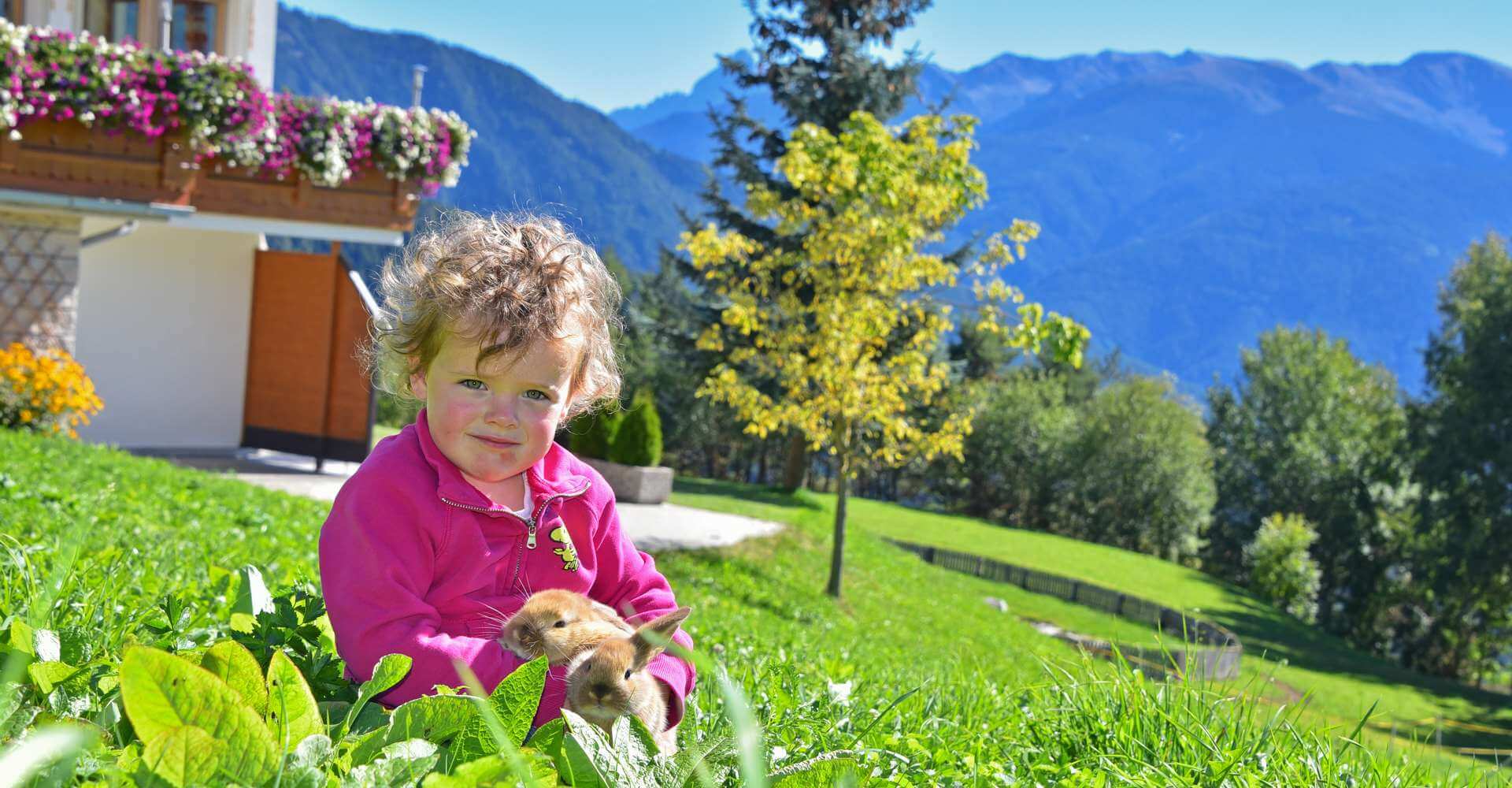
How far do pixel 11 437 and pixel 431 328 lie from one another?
8.31 m

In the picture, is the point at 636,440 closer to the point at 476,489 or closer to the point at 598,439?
the point at 598,439

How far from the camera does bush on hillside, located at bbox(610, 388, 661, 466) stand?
18.1m

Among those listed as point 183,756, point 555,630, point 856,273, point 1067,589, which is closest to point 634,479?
point 856,273

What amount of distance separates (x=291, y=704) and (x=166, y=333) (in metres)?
15.8

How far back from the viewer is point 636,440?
18.1 meters

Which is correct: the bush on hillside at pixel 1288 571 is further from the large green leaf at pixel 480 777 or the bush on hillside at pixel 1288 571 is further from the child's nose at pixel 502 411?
the large green leaf at pixel 480 777

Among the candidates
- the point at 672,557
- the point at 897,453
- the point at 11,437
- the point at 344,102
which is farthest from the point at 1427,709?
the point at 11,437

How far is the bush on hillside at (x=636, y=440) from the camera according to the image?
18094 millimetres

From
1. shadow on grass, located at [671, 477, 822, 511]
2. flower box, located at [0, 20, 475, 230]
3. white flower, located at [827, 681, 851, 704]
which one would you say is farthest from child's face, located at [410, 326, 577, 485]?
shadow on grass, located at [671, 477, 822, 511]

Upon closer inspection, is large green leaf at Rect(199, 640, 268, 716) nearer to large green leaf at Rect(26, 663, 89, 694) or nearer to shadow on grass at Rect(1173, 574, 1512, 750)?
large green leaf at Rect(26, 663, 89, 694)

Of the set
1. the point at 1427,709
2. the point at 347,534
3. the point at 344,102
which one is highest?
the point at 344,102

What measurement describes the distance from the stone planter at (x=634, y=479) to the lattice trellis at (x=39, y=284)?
7587 mm

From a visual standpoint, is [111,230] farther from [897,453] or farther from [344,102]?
[897,453]

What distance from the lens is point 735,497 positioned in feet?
80.8
